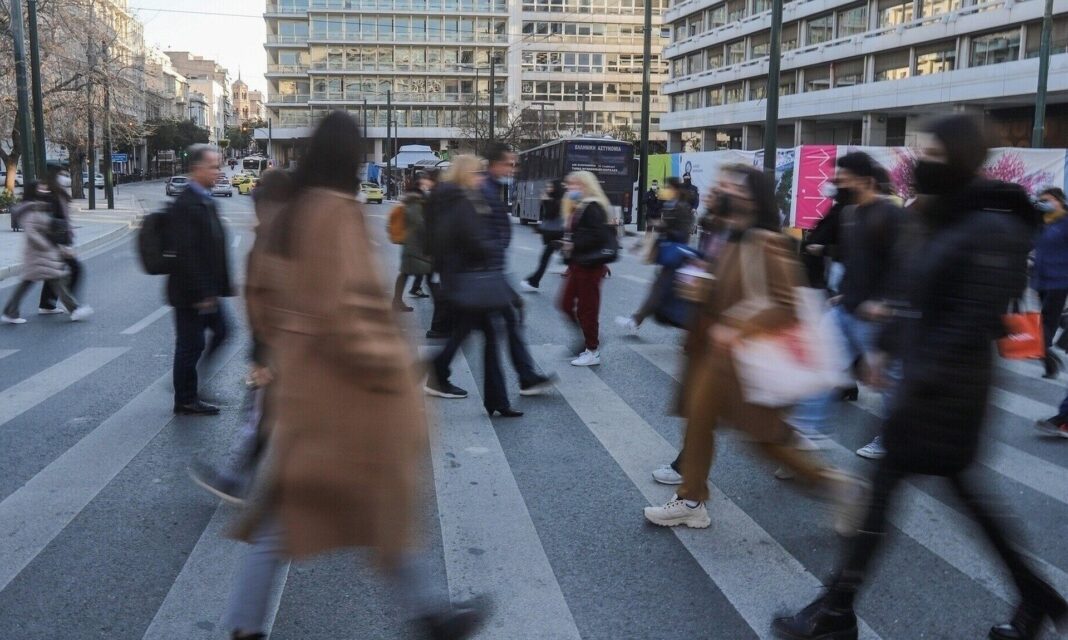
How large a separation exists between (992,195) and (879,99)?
47.9m

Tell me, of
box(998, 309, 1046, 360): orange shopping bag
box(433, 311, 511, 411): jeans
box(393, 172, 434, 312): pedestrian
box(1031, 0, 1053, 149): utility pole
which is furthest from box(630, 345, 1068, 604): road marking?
box(1031, 0, 1053, 149): utility pole

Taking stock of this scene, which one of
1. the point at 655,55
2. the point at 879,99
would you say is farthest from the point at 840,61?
the point at 655,55

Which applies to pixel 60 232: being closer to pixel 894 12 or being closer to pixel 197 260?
pixel 197 260

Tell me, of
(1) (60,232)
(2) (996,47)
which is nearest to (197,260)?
(1) (60,232)

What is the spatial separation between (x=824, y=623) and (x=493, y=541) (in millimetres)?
1556

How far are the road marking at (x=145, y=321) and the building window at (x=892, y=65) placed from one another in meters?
43.1

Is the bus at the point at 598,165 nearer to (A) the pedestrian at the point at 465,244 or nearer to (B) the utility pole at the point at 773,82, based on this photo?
(B) the utility pole at the point at 773,82

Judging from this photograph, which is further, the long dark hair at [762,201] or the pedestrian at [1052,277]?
the pedestrian at [1052,277]

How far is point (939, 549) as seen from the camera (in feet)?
13.9

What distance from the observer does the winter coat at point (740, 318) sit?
3.81m

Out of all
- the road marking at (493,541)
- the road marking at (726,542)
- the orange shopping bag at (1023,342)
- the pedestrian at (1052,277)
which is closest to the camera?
the road marking at (493,541)

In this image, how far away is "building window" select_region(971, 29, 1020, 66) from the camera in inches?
1564

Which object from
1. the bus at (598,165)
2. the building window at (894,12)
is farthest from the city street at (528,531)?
the building window at (894,12)

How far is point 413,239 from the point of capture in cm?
1113
